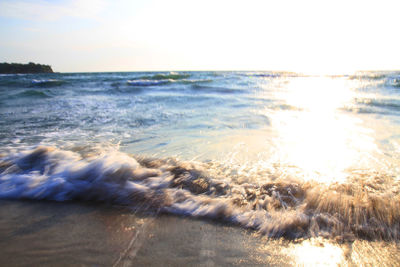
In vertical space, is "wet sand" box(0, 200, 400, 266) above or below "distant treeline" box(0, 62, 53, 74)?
below

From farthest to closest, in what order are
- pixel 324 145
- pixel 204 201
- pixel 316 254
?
pixel 324 145 → pixel 204 201 → pixel 316 254

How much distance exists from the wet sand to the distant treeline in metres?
58.5

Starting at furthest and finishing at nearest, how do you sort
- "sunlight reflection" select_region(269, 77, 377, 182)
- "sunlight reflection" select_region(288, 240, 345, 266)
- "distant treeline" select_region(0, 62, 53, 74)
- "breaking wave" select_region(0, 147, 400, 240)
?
1. "distant treeline" select_region(0, 62, 53, 74)
2. "sunlight reflection" select_region(269, 77, 377, 182)
3. "breaking wave" select_region(0, 147, 400, 240)
4. "sunlight reflection" select_region(288, 240, 345, 266)

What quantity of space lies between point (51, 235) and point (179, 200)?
0.78 meters

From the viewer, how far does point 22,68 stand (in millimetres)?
47594

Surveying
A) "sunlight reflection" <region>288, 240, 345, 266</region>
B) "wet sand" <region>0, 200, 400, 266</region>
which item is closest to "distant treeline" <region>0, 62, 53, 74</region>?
"wet sand" <region>0, 200, 400, 266</region>

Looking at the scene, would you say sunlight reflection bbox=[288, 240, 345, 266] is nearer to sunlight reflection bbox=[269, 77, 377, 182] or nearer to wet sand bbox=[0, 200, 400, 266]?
wet sand bbox=[0, 200, 400, 266]

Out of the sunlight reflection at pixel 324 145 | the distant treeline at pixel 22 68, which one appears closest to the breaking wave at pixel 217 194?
the sunlight reflection at pixel 324 145

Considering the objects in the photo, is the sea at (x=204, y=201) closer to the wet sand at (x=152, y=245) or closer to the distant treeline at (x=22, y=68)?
the wet sand at (x=152, y=245)

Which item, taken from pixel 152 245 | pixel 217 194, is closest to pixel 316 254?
pixel 217 194

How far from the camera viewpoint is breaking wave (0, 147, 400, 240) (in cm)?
138

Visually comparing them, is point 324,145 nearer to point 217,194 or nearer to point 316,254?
point 217,194

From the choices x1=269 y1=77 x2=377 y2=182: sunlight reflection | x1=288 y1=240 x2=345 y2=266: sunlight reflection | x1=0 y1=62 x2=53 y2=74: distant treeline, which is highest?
x1=0 y1=62 x2=53 y2=74: distant treeline

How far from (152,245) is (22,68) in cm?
6099
